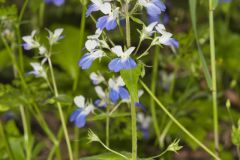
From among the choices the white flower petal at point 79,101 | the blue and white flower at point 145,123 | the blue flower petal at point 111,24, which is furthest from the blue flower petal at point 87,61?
the blue and white flower at point 145,123

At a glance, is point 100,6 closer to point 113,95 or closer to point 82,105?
point 113,95

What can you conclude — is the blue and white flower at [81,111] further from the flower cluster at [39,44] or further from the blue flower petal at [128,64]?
the blue flower petal at [128,64]

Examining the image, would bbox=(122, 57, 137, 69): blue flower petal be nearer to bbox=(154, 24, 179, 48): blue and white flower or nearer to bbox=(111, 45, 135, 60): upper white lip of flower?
bbox=(111, 45, 135, 60): upper white lip of flower

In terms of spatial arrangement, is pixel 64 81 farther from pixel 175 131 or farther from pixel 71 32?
pixel 175 131

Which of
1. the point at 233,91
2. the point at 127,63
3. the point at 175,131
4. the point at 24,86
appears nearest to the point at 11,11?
the point at 24,86

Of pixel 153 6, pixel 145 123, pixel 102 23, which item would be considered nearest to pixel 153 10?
pixel 153 6

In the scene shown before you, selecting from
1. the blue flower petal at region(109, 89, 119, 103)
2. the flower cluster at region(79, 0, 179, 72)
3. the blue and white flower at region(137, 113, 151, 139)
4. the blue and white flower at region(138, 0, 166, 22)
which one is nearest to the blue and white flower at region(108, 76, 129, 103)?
the blue flower petal at region(109, 89, 119, 103)

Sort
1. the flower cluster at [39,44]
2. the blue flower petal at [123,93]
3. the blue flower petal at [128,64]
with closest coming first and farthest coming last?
the blue flower petal at [128,64] < the blue flower petal at [123,93] < the flower cluster at [39,44]
